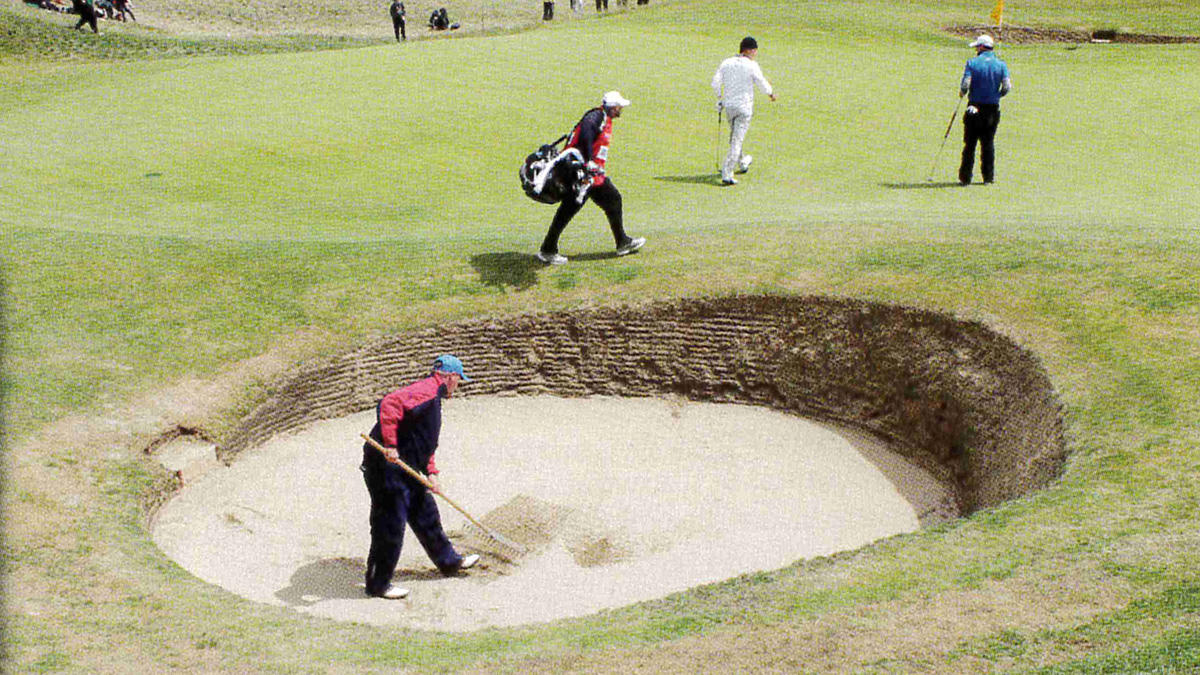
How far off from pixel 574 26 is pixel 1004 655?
34.1m

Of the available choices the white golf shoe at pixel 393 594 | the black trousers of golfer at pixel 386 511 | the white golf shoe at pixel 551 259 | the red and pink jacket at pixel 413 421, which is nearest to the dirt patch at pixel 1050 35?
the white golf shoe at pixel 551 259

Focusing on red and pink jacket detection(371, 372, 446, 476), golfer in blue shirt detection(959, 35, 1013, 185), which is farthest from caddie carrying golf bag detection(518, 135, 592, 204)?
golfer in blue shirt detection(959, 35, 1013, 185)

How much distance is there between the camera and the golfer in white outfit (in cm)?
1897

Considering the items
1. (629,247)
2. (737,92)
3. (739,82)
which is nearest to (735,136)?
(737,92)

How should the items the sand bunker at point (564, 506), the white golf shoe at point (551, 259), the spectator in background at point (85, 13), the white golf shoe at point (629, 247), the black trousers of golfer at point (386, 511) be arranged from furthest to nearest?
the spectator in background at point (85, 13)
the white golf shoe at point (629, 247)
the white golf shoe at point (551, 259)
the sand bunker at point (564, 506)
the black trousers of golfer at point (386, 511)

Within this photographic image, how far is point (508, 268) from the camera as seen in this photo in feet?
46.5

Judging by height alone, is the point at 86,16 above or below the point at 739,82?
above

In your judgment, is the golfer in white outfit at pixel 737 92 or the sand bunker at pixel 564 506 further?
the golfer in white outfit at pixel 737 92

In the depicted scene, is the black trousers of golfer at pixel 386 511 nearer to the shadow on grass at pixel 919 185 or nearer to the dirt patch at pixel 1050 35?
the shadow on grass at pixel 919 185

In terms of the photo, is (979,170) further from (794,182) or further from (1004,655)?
(1004,655)

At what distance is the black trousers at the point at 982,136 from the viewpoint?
18312 mm

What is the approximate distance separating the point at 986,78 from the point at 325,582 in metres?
14.3

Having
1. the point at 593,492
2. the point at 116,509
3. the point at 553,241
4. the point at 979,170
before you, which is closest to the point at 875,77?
the point at 979,170

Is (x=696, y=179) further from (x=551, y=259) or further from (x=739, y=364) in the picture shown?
(x=739, y=364)
